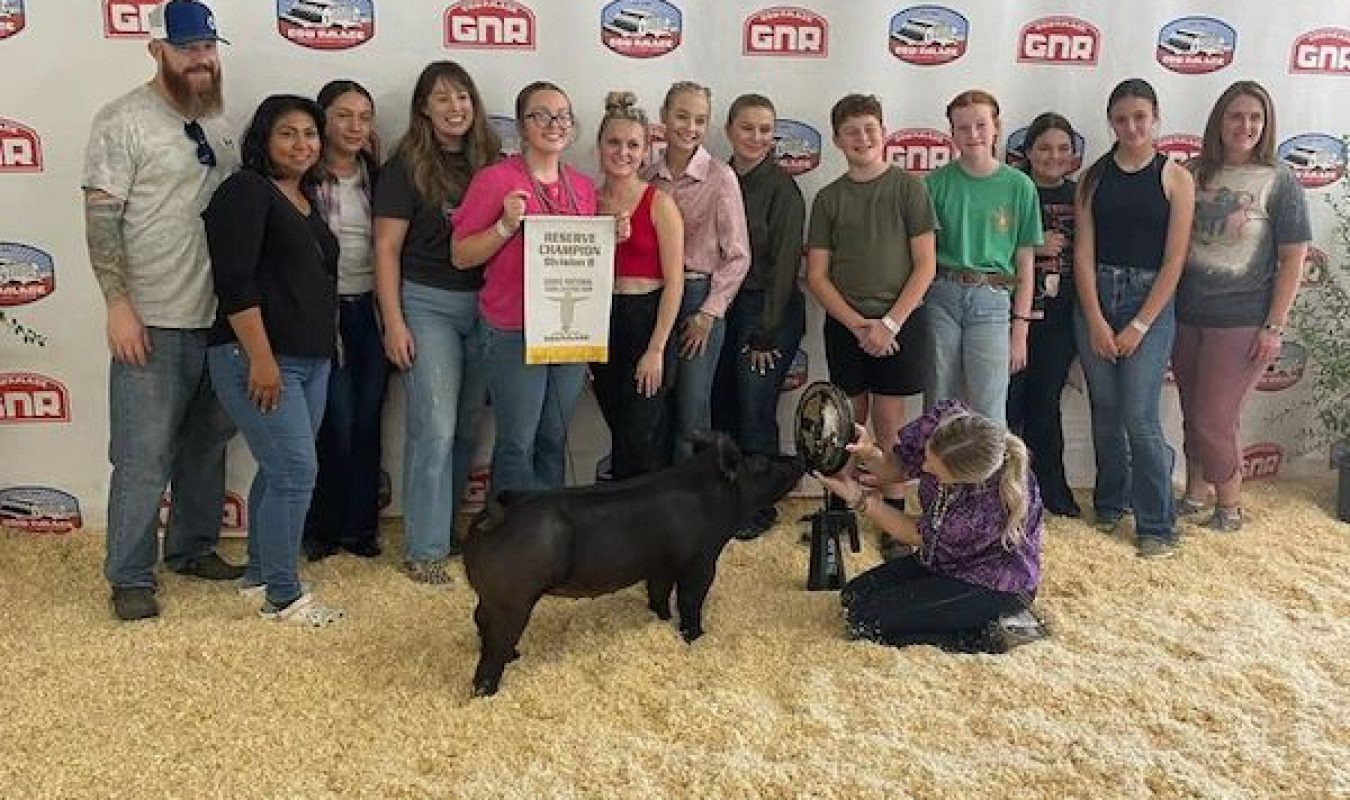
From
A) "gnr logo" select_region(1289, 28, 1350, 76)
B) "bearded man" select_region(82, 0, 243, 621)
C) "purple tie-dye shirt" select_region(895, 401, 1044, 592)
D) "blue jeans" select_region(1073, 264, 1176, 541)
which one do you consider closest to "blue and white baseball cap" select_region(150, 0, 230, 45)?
"bearded man" select_region(82, 0, 243, 621)

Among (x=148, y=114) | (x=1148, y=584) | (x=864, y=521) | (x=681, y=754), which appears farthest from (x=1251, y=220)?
(x=148, y=114)

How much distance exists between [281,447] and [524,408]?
714 mm

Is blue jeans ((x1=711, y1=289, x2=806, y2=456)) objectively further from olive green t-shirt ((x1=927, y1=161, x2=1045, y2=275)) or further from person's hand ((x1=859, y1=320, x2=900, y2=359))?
olive green t-shirt ((x1=927, y1=161, x2=1045, y2=275))

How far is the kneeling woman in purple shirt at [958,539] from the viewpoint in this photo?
2930mm

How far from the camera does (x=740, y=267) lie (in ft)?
11.6

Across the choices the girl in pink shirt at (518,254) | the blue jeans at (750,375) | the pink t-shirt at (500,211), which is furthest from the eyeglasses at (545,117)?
the blue jeans at (750,375)

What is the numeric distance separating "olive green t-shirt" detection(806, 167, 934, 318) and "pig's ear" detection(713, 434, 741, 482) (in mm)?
909

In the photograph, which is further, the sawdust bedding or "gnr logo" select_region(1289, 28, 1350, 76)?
"gnr logo" select_region(1289, 28, 1350, 76)

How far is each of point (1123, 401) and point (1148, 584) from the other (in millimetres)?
682

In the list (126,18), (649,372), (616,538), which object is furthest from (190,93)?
(616,538)

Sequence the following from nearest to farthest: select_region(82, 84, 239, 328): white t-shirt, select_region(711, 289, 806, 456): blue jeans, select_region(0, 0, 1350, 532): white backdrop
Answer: select_region(82, 84, 239, 328): white t-shirt, select_region(0, 0, 1350, 532): white backdrop, select_region(711, 289, 806, 456): blue jeans

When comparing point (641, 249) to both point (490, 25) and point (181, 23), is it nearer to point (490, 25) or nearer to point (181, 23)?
point (490, 25)

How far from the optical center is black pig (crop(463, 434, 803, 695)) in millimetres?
2668

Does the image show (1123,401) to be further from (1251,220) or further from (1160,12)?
(1160,12)
